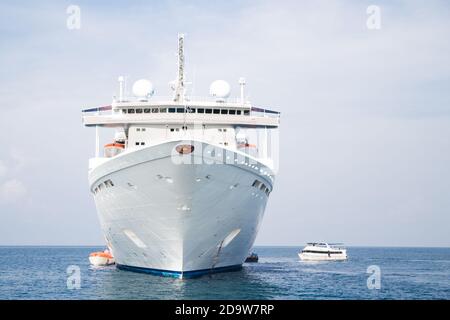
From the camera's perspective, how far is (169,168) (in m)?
35.8

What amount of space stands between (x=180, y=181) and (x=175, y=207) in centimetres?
178

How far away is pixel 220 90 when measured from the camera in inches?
1929

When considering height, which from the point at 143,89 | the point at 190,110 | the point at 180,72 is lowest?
the point at 190,110

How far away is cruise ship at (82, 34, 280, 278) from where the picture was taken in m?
36.2

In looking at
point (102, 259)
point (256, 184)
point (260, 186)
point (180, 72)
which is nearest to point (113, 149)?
point (180, 72)

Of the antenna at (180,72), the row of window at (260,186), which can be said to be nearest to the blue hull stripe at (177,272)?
the row of window at (260,186)

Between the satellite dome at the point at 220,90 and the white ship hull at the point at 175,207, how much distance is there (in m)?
8.70

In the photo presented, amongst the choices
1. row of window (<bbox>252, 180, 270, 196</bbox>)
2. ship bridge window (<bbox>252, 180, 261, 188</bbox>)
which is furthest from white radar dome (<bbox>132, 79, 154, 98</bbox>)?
Answer: ship bridge window (<bbox>252, 180, 261, 188</bbox>)

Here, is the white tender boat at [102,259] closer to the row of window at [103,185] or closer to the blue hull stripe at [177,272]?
the blue hull stripe at [177,272]

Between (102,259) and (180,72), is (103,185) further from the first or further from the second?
(102,259)

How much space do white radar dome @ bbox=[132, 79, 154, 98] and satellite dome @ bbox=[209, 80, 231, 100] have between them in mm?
4857
